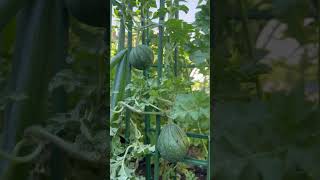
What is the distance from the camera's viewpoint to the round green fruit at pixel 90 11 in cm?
55

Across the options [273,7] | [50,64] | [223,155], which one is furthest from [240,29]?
[50,64]

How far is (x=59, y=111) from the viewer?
1.91ft

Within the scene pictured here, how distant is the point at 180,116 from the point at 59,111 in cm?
31

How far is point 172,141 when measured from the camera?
0.83 meters

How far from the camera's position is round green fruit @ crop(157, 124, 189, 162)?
2.76 feet

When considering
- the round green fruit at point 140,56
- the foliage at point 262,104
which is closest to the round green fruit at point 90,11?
the foliage at point 262,104

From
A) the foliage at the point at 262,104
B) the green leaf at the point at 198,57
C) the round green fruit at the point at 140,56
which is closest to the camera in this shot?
the foliage at the point at 262,104

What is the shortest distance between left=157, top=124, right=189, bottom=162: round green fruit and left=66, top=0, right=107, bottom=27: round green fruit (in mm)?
369

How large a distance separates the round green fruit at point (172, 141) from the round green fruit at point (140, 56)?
0.20m

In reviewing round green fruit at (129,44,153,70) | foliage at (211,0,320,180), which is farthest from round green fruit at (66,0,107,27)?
round green fruit at (129,44,153,70)

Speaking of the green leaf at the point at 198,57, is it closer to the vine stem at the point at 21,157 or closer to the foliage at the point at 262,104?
the foliage at the point at 262,104

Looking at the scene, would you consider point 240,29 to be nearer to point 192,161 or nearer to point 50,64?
point 50,64

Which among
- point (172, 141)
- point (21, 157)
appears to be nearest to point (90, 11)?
point (21, 157)

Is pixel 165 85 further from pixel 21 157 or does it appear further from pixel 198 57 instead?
pixel 21 157
